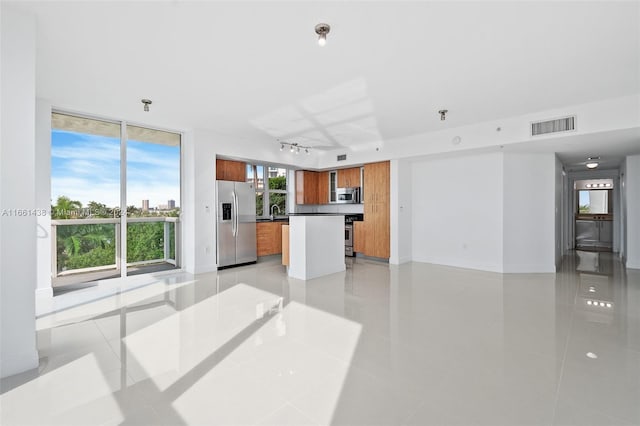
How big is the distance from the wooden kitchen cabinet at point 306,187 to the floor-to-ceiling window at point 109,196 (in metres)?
3.29

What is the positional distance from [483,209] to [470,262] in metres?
1.11

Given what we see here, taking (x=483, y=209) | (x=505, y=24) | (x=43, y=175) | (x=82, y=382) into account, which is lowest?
(x=82, y=382)

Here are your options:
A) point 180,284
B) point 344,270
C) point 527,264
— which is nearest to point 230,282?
point 180,284

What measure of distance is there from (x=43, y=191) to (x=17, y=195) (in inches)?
90.7

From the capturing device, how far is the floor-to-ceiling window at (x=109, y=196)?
14.4ft

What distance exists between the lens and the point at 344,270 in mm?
5895

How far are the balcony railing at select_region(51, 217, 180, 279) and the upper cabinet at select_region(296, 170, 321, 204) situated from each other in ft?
10.9

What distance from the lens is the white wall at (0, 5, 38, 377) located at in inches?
84.0

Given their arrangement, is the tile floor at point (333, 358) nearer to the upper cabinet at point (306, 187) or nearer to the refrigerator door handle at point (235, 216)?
the refrigerator door handle at point (235, 216)

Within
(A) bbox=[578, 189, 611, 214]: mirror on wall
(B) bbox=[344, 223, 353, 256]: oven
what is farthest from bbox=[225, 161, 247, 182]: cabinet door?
(A) bbox=[578, 189, 611, 214]: mirror on wall

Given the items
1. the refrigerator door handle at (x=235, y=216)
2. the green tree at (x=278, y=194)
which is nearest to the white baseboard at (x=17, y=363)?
the refrigerator door handle at (x=235, y=216)

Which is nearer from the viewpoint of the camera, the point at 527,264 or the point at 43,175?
the point at 43,175

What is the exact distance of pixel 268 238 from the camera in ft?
22.6

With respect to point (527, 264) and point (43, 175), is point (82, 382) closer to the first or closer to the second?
point (43, 175)
